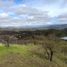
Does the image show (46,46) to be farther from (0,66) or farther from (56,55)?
(0,66)

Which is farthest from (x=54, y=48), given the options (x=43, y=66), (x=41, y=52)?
(x=43, y=66)

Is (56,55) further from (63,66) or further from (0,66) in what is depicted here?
(0,66)

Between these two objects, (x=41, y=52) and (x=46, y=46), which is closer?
(x=46, y=46)

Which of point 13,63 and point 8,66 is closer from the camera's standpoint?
point 8,66

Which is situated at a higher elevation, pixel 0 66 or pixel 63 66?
pixel 0 66

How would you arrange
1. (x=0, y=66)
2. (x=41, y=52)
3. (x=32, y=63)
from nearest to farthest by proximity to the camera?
(x=0, y=66)
(x=32, y=63)
(x=41, y=52)

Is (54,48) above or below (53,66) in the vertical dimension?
above

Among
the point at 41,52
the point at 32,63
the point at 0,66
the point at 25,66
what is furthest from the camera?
the point at 41,52

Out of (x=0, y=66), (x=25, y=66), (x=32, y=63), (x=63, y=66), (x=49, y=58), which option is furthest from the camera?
(x=49, y=58)

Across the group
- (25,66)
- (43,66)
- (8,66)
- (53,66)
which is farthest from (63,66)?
(8,66)
